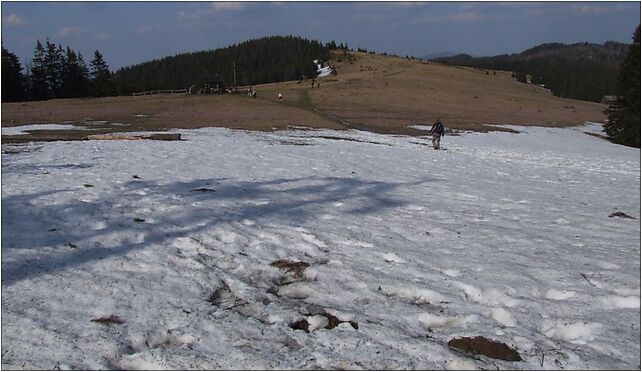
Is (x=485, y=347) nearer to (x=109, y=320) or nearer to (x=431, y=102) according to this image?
(x=109, y=320)

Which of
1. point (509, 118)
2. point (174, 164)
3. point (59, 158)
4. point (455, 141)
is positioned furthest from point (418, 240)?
point (509, 118)

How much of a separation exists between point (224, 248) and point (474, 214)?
581cm

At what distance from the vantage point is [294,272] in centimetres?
668

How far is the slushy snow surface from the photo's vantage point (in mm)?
4660

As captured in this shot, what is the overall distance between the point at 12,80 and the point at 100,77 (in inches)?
601

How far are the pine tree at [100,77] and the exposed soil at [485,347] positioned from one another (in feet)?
269

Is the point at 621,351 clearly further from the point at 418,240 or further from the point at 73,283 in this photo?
the point at 73,283

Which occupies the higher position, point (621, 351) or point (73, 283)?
point (73, 283)

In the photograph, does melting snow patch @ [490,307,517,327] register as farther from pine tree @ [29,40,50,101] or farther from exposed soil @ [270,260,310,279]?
pine tree @ [29,40,50,101]

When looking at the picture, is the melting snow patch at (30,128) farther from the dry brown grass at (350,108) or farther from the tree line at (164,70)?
the tree line at (164,70)

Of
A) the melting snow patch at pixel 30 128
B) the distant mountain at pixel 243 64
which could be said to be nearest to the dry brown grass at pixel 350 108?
the melting snow patch at pixel 30 128

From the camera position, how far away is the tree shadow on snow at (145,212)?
21.2 feet

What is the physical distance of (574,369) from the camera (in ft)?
15.0

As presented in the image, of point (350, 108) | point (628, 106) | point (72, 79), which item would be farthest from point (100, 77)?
point (628, 106)
